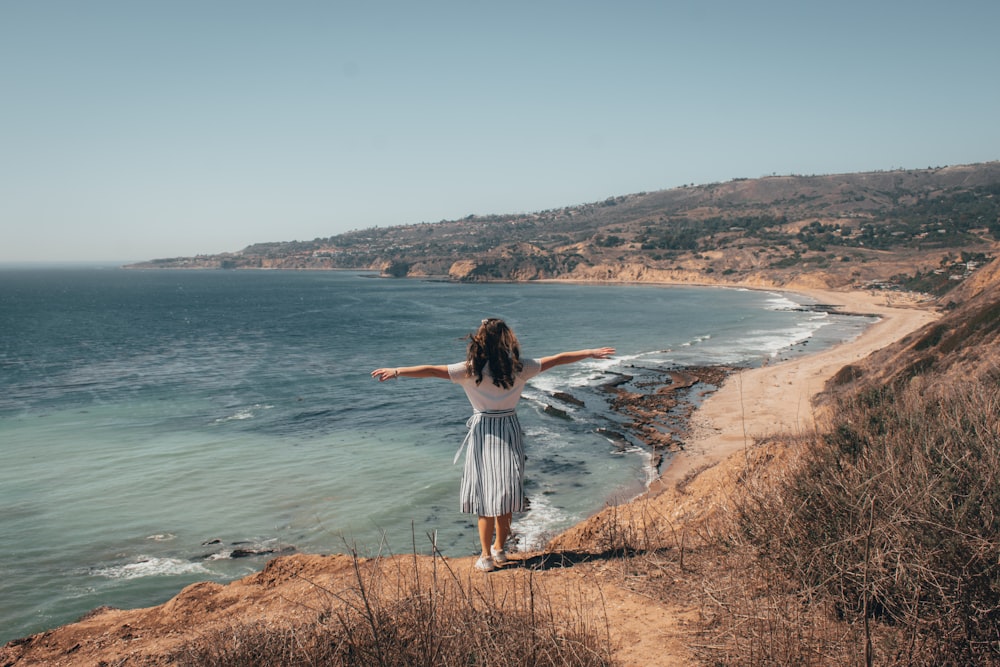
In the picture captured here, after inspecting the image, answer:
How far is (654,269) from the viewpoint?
11962 cm

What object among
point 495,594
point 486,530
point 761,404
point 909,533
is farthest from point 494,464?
point 761,404

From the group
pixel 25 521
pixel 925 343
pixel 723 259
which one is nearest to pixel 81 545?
pixel 25 521

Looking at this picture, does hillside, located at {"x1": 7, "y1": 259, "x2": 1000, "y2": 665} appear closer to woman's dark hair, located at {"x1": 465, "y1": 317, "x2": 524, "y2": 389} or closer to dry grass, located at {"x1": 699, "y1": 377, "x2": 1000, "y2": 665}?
dry grass, located at {"x1": 699, "y1": 377, "x2": 1000, "y2": 665}

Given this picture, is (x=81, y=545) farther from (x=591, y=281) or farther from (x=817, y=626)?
(x=591, y=281)

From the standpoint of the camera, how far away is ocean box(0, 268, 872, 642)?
437 inches

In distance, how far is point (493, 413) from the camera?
4891 mm

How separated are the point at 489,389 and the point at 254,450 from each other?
1526 cm

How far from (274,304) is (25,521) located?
75.0 metres

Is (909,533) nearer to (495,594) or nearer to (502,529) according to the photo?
(495,594)

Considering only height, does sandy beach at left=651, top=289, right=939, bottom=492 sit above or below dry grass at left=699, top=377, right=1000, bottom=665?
below

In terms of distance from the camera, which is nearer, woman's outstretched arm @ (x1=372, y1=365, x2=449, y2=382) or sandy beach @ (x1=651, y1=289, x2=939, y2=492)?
woman's outstretched arm @ (x1=372, y1=365, x2=449, y2=382)

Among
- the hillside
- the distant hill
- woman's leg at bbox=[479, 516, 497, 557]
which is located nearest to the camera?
the hillside

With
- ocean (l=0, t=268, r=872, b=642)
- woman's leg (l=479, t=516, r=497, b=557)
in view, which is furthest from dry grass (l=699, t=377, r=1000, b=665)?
ocean (l=0, t=268, r=872, b=642)

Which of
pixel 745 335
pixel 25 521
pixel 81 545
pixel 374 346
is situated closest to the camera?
pixel 81 545
